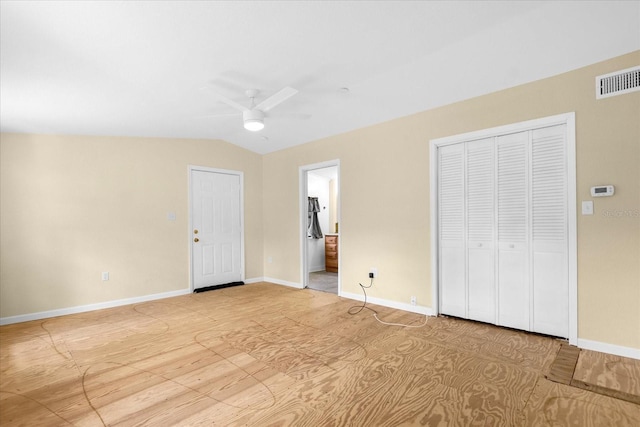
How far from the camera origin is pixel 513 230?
3379mm

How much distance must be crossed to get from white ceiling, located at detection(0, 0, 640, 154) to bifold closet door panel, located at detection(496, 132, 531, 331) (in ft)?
2.29

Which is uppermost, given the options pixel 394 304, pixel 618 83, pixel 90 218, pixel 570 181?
pixel 618 83

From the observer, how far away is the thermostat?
2754 mm

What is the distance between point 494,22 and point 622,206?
1.93 metres

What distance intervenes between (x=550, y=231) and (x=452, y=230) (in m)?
0.98

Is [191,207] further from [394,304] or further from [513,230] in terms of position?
[513,230]

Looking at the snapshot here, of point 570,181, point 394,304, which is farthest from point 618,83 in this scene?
point 394,304

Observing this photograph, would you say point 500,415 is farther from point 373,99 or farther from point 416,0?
point 373,99

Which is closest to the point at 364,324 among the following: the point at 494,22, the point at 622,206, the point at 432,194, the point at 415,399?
the point at 415,399

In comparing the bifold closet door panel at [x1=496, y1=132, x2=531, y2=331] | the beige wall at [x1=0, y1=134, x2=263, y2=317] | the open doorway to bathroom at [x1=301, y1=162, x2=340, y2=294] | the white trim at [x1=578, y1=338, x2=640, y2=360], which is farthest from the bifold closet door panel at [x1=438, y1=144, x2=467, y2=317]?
the beige wall at [x1=0, y1=134, x2=263, y2=317]

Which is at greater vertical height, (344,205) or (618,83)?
(618,83)

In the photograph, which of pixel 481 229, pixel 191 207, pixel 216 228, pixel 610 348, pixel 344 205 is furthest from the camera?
pixel 216 228

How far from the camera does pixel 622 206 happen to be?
8.95 ft

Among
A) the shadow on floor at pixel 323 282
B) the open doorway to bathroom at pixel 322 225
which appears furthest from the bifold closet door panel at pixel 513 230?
the open doorway to bathroom at pixel 322 225
